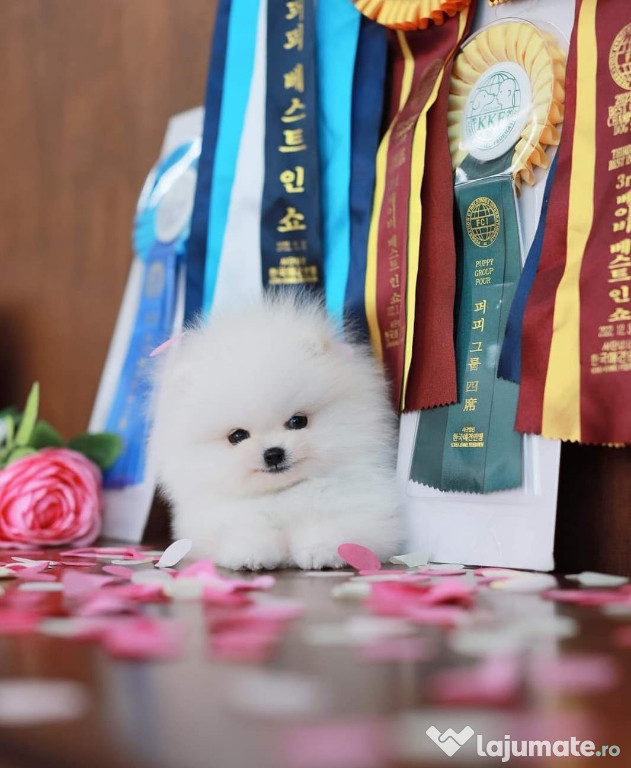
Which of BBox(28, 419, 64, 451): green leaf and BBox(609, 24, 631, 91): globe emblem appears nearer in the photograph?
BBox(609, 24, 631, 91): globe emblem

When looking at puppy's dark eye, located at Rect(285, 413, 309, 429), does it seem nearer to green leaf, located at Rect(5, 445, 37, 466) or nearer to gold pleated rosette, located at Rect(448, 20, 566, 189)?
gold pleated rosette, located at Rect(448, 20, 566, 189)

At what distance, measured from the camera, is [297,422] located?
3.79 ft

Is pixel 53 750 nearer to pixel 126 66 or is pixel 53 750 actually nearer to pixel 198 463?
pixel 198 463

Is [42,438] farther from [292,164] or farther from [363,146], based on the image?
[363,146]

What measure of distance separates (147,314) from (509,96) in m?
0.89

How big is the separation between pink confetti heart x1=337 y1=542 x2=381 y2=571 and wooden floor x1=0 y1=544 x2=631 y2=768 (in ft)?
1.10

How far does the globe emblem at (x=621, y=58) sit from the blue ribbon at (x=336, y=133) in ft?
1.57

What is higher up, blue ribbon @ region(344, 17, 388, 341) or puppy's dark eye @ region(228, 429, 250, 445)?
blue ribbon @ region(344, 17, 388, 341)

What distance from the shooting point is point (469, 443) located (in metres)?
1.13

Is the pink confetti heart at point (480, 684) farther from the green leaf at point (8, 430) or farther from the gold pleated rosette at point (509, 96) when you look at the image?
the green leaf at point (8, 430)

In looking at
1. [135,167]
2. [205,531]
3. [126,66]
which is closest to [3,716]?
[205,531]

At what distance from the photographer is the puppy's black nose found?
1.10 meters

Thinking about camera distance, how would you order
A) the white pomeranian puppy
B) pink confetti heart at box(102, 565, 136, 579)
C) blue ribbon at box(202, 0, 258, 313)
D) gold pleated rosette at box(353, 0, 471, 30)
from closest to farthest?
pink confetti heart at box(102, 565, 136, 579) < the white pomeranian puppy < gold pleated rosette at box(353, 0, 471, 30) < blue ribbon at box(202, 0, 258, 313)

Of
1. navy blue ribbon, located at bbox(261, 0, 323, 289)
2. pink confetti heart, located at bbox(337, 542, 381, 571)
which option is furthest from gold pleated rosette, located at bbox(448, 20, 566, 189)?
pink confetti heart, located at bbox(337, 542, 381, 571)
